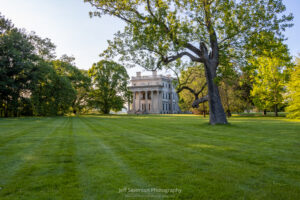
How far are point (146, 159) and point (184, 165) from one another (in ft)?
3.43

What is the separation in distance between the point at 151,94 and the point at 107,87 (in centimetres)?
2647

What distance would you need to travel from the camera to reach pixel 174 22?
1678 cm

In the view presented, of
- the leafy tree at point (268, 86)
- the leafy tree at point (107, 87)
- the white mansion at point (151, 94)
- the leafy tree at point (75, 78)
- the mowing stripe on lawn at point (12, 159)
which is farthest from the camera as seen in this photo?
the white mansion at point (151, 94)

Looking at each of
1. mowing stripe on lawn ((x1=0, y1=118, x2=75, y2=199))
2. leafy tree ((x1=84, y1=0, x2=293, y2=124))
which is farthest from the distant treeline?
mowing stripe on lawn ((x1=0, y1=118, x2=75, y2=199))

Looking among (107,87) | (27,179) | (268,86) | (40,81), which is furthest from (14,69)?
(268,86)

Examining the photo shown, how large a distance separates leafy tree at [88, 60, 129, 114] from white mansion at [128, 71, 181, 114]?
20.8m

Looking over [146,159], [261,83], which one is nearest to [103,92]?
[261,83]

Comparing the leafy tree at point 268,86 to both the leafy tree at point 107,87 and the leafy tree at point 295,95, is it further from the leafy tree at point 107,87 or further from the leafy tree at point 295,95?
the leafy tree at point 107,87

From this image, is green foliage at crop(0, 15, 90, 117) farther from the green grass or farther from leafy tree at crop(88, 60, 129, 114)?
the green grass

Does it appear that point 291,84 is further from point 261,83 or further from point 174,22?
point 174,22

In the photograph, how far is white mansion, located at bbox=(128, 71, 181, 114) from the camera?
73.9m

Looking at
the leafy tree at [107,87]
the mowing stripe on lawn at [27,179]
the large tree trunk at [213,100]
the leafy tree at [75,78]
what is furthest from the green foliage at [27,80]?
the mowing stripe on lawn at [27,179]

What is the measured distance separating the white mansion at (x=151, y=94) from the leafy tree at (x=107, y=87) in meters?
20.8

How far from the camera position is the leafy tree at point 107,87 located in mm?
49759
